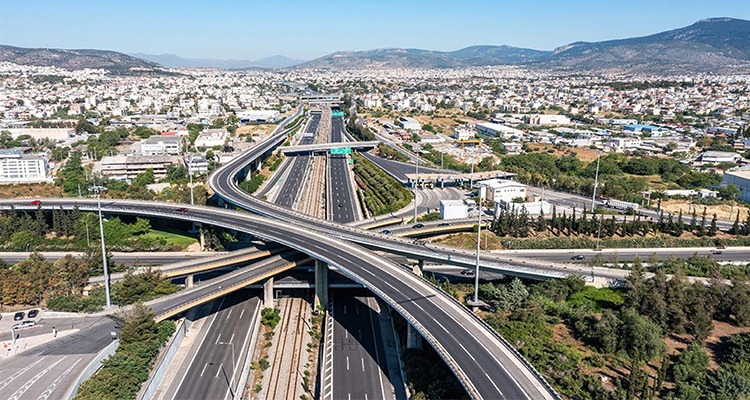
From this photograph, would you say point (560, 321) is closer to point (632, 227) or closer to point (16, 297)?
point (632, 227)

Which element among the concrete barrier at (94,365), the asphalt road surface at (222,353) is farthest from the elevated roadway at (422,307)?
the concrete barrier at (94,365)

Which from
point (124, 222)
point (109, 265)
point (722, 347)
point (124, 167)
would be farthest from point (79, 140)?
point (722, 347)

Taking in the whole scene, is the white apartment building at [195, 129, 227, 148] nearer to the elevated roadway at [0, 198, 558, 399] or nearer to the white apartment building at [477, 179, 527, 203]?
the elevated roadway at [0, 198, 558, 399]

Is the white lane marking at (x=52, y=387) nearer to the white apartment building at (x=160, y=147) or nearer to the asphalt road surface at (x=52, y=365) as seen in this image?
the asphalt road surface at (x=52, y=365)

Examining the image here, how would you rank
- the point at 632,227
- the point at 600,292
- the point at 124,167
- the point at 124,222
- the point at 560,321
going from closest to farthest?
the point at 560,321
the point at 600,292
the point at 632,227
the point at 124,222
the point at 124,167

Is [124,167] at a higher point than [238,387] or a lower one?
higher

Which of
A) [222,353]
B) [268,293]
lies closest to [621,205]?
[268,293]
